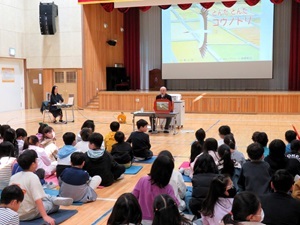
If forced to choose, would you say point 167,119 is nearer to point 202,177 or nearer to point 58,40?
point 202,177

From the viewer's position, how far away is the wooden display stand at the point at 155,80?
19.1 metres

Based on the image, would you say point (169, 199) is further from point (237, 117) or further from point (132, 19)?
point (132, 19)

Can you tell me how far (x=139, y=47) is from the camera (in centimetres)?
1972

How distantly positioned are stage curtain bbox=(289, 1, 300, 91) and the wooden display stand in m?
6.07

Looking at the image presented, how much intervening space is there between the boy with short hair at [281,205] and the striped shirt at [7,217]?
1845 millimetres

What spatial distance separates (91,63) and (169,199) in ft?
51.0

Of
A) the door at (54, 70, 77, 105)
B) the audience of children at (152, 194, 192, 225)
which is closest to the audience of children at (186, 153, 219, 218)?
the audience of children at (152, 194, 192, 225)

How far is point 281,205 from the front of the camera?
9.55ft

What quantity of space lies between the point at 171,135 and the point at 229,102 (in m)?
5.76

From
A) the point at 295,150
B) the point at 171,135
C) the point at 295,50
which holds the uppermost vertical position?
the point at 295,50

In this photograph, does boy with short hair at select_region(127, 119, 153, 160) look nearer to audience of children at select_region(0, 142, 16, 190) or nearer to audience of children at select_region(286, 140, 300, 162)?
audience of children at select_region(0, 142, 16, 190)

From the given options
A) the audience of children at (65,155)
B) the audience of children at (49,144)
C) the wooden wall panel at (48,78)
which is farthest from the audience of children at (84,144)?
the wooden wall panel at (48,78)

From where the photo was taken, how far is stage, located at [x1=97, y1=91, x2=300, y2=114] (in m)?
14.3

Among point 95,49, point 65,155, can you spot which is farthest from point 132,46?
point 65,155
